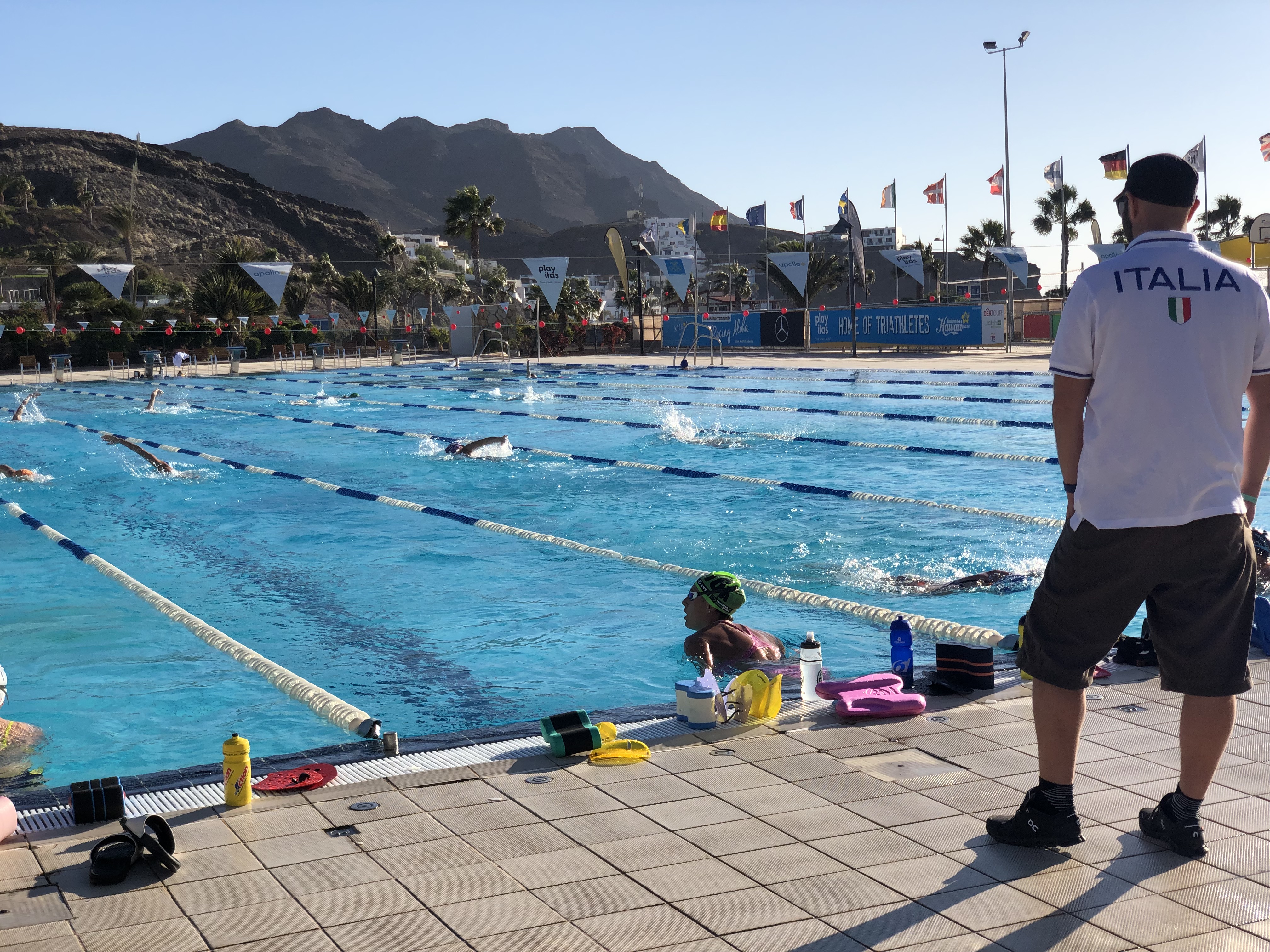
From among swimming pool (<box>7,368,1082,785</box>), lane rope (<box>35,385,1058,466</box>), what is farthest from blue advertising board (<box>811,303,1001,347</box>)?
lane rope (<box>35,385,1058,466</box>)

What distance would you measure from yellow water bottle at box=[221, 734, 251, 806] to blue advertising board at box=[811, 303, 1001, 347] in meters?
31.2

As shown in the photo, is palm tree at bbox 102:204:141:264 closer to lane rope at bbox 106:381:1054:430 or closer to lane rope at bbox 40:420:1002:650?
lane rope at bbox 106:381:1054:430

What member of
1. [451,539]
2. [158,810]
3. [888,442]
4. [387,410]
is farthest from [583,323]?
[158,810]

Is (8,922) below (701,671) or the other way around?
the other way around

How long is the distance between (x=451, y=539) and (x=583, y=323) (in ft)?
113

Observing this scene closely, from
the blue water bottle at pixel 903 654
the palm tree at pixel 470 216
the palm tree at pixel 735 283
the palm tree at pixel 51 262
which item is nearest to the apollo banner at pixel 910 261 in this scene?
the palm tree at pixel 470 216

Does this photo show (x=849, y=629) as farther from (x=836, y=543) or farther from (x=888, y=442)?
(x=888, y=442)

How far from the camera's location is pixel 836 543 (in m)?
8.91

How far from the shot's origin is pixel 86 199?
112750mm

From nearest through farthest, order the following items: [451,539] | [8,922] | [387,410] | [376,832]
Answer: [8,922], [376,832], [451,539], [387,410]

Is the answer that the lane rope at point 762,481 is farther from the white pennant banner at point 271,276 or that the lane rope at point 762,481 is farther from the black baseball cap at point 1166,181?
the white pennant banner at point 271,276

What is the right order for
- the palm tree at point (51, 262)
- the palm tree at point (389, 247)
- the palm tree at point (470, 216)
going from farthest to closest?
the palm tree at point (389, 247), the palm tree at point (470, 216), the palm tree at point (51, 262)

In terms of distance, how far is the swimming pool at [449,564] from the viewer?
5.93 metres

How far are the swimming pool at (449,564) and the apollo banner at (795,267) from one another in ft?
56.8
